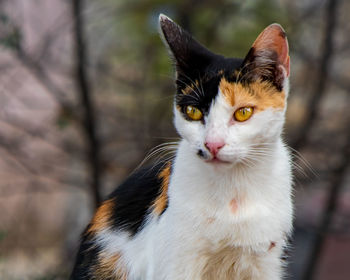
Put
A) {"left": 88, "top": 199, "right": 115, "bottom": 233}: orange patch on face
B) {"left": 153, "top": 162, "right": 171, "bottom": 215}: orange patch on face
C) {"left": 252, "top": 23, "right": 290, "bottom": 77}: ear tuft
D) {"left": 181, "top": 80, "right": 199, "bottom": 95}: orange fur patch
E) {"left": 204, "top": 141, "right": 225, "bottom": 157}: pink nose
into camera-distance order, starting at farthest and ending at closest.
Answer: {"left": 88, "top": 199, "right": 115, "bottom": 233}: orange patch on face
{"left": 153, "top": 162, "right": 171, "bottom": 215}: orange patch on face
{"left": 181, "top": 80, "right": 199, "bottom": 95}: orange fur patch
{"left": 252, "top": 23, "right": 290, "bottom": 77}: ear tuft
{"left": 204, "top": 141, "right": 225, "bottom": 157}: pink nose

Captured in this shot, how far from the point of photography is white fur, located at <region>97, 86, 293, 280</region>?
2648 millimetres

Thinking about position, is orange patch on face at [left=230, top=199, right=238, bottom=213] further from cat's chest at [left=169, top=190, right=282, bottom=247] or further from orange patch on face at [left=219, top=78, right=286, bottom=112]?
orange patch on face at [left=219, top=78, right=286, bottom=112]

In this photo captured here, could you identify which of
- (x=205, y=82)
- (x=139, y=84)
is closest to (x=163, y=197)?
(x=205, y=82)

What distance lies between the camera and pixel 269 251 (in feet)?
9.05

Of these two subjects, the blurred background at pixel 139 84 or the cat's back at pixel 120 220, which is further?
the blurred background at pixel 139 84

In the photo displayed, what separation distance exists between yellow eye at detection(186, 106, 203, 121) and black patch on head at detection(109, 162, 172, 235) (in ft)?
1.55

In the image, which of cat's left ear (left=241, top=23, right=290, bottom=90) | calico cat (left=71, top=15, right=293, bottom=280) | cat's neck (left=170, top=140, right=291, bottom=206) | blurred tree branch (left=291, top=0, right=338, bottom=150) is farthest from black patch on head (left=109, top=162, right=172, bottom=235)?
blurred tree branch (left=291, top=0, right=338, bottom=150)

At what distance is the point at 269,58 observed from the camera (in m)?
2.68

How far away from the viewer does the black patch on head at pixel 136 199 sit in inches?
120

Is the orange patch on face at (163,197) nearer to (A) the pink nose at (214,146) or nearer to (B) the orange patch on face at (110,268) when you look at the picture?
(B) the orange patch on face at (110,268)

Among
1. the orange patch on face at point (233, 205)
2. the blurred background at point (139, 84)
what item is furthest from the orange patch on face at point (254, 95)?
the blurred background at point (139, 84)

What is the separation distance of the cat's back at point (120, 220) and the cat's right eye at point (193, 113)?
40cm

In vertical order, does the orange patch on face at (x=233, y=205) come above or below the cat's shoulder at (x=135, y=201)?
above

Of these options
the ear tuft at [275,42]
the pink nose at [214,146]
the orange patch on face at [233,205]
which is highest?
the ear tuft at [275,42]
